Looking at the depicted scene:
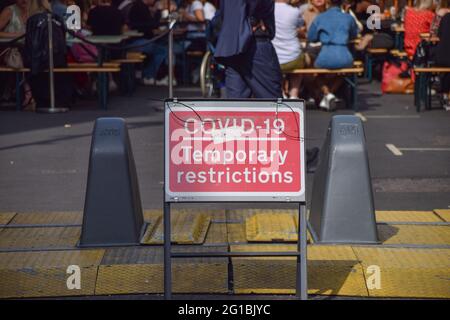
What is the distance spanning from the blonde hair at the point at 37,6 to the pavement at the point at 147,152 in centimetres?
157

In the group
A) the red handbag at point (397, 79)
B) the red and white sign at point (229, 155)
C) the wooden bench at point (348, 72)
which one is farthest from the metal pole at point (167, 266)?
the red handbag at point (397, 79)

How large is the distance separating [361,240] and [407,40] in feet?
37.9

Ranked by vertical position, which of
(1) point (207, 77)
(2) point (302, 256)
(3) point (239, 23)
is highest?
(3) point (239, 23)

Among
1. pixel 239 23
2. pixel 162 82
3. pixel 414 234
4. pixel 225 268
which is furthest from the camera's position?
pixel 162 82

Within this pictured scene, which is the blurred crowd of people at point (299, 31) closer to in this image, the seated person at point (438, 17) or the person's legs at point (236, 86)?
the seated person at point (438, 17)

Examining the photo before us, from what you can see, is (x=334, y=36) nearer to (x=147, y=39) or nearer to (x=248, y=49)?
(x=147, y=39)

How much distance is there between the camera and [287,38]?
16875 millimetres

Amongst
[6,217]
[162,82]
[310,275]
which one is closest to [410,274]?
[310,275]

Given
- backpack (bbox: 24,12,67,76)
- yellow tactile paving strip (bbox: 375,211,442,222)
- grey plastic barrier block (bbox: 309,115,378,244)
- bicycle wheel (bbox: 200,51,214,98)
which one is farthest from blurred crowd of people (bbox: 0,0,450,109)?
grey plastic barrier block (bbox: 309,115,378,244)

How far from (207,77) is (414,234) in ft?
37.6

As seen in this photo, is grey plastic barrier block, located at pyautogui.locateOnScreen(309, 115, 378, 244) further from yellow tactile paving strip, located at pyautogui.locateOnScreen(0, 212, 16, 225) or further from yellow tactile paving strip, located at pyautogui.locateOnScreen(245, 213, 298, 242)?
yellow tactile paving strip, located at pyautogui.locateOnScreen(0, 212, 16, 225)

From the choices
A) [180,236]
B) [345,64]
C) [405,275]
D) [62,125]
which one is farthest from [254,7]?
[345,64]

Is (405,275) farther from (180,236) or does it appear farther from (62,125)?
(62,125)

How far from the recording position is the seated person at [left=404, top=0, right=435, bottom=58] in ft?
62.4
